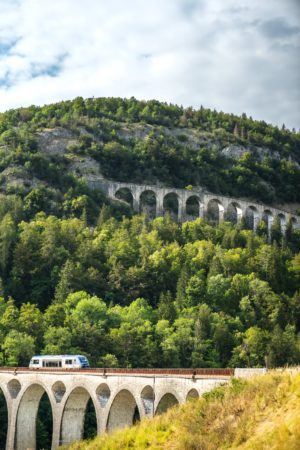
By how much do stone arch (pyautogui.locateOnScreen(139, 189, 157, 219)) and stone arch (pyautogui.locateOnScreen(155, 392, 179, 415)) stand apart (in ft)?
257

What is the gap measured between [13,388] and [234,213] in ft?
228

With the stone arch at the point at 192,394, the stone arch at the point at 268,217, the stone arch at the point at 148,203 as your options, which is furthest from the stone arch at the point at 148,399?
the stone arch at the point at 148,203

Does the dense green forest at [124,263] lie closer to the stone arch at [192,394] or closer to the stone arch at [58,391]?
the stone arch at [58,391]

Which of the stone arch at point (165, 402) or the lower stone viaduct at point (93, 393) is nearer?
the lower stone viaduct at point (93, 393)

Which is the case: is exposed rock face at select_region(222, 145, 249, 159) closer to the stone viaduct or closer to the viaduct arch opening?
the viaduct arch opening

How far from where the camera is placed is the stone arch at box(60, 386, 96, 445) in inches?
2103

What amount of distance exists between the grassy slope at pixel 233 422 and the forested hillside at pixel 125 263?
120 feet

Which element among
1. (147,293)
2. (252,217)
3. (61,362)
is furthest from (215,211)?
(61,362)

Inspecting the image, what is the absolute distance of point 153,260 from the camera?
293 ft

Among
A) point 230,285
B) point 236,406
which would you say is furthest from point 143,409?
point 230,285

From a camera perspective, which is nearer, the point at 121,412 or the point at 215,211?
the point at 121,412

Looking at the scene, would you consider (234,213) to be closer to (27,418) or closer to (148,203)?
(148,203)

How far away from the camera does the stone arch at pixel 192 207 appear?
121 metres

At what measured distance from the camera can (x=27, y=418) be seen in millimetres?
59062
